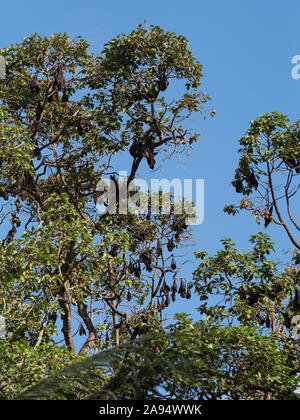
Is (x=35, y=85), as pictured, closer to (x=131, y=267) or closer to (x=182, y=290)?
(x=131, y=267)

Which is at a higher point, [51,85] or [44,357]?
[51,85]

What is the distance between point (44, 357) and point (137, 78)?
7.64 metres

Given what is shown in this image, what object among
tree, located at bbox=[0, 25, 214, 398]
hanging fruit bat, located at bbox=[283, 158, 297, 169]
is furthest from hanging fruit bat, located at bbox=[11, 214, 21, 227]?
hanging fruit bat, located at bbox=[283, 158, 297, 169]

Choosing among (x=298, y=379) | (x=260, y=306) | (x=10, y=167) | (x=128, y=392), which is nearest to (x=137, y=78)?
(x=10, y=167)

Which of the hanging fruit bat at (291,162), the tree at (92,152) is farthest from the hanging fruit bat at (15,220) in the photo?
the hanging fruit bat at (291,162)

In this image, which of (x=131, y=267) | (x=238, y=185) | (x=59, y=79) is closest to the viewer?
(x=238, y=185)

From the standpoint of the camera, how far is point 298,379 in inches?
323

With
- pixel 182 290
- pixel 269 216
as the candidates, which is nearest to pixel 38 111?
pixel 182 290

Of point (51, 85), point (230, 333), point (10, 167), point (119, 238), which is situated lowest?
point (230, 333)

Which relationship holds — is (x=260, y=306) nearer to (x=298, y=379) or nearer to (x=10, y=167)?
(x=298, y=379)

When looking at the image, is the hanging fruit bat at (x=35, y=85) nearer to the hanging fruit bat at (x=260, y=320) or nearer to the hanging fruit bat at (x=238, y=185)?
the hanging fruit bat at (x=238, y=185)

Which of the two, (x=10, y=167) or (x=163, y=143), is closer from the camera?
(x=10, y=167)
